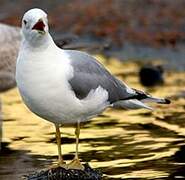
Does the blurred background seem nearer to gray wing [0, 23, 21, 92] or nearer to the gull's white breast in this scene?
gray wing [0, 23, 21, 92]

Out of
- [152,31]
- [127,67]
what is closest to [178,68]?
[127,67]

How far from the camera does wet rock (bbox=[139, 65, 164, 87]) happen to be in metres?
15.4

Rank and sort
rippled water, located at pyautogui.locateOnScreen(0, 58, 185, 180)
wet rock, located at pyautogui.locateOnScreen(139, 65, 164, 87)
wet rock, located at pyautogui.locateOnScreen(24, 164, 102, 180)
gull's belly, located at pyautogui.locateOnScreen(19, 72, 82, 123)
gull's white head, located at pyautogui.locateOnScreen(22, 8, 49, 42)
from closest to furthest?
1. gull's white head, located at pyautogui.locateOnScreen(22, 8, 49, 42)
2. gull's belly, located at pyautogui.locateOnScreen(19, 72, 82, 123)
3. wet rock, located at pyautogui.locateOnScreen(24, 164, 102, 180)
4. rippled water, located at pyautogui.locateOnScreen(0, 58, 185, 180)
5. wet rock, located at pyautogui.locateOnScreen(139, 65, 164, 87)

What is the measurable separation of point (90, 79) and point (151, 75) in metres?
6.53

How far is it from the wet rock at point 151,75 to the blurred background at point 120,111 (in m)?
0.02

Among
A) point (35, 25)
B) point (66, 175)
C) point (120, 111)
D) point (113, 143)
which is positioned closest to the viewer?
point (35, 25)

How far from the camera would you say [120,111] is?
43.1ft

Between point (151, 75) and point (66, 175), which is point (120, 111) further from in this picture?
point (66, 175)

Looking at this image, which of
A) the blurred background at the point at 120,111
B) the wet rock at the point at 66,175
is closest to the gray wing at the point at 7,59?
the blurred background at the point at 120,111

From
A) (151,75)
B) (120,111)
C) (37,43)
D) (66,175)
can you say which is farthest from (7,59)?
(151,75)

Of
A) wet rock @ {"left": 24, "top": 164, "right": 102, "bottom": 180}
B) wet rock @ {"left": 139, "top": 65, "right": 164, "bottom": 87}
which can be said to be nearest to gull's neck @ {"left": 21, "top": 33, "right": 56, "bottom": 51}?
wet rock @ {"left": 24, "top": 164, "right": 102, "bottom": 180}

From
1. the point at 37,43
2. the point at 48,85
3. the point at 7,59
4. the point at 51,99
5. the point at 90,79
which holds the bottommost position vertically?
the point at 51,99

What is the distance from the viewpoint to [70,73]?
28.6 ft

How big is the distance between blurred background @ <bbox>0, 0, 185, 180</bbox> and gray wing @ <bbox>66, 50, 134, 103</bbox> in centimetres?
82
